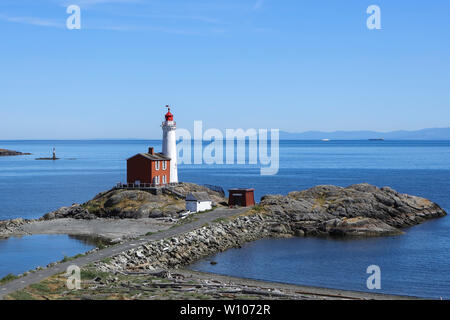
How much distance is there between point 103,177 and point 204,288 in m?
99.4

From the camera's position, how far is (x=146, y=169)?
63031 millimetres

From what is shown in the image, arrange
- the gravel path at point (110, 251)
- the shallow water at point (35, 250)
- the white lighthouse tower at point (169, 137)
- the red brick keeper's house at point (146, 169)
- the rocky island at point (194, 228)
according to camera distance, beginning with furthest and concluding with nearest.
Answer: the white lighthouse tower at point (169, 137) → the red brick keeper's house at point (146, 169) → the shallow water at point (35, 250) → the rocky island at point (194, 228) → the gravel path at point (110, 251)

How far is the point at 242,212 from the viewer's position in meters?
55.4

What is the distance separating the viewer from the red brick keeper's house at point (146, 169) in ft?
207

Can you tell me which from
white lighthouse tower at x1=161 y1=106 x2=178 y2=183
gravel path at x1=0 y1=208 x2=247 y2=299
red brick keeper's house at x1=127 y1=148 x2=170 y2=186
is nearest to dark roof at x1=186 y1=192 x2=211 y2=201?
gravel path at x1=0 y1=208 x2=247 y2=299

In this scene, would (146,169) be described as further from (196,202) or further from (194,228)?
(194,228)

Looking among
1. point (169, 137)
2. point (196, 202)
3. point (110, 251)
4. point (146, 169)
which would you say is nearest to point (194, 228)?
point (196, 202)

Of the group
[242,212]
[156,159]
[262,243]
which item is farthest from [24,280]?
[156,159]

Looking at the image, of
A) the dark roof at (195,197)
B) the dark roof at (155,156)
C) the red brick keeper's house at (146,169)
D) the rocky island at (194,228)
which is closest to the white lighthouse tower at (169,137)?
the dark roof at (155,156)

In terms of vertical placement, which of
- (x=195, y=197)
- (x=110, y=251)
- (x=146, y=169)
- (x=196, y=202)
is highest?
(x=146, y=169)

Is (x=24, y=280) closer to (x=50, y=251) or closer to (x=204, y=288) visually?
(x=204, y=288)

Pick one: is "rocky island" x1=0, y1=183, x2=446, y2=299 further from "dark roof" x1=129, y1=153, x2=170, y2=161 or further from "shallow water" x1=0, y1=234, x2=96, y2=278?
"dark roof" x1=129, y1=153, x2=170, y2=161

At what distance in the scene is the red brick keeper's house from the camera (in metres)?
63.0

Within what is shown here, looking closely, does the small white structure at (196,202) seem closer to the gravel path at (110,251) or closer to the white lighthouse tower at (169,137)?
the gravel path at (110,251)
